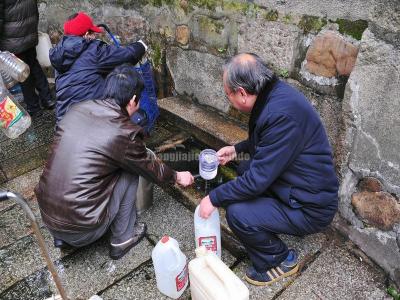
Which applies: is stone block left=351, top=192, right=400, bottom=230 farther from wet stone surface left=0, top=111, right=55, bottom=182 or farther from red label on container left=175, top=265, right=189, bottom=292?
wet stone surface left=0, top=111, right=55, bottom=182

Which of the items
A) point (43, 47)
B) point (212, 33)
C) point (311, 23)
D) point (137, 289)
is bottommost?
point (137, 289)

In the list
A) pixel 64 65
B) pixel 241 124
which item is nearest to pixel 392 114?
pixel 241 124

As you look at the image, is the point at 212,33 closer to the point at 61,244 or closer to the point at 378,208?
the point at 378,208

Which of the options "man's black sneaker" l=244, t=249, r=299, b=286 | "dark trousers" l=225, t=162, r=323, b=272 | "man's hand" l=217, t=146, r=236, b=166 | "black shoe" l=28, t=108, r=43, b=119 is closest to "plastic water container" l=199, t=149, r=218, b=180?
"man's hand" l=217, t=146, r=236, b=166

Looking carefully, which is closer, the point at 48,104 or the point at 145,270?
the point at 145,270

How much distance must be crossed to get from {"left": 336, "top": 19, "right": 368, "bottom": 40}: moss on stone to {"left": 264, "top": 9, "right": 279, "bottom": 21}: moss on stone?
67 centimetres

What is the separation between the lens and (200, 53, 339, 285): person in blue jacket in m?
2.43

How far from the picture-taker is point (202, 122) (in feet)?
14.3

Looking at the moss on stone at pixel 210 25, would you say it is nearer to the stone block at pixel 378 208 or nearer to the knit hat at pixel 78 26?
the knit hat at pixel 78 26

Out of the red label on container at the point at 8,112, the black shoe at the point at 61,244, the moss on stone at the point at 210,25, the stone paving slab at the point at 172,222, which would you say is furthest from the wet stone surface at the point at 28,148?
the moss on stone at the point at 210,25

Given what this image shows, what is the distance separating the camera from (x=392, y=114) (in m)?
2.50

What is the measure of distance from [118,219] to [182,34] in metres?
2.48

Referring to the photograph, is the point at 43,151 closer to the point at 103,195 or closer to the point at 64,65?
the point at 64,65

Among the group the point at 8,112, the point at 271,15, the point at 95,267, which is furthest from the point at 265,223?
the point at 8,112
